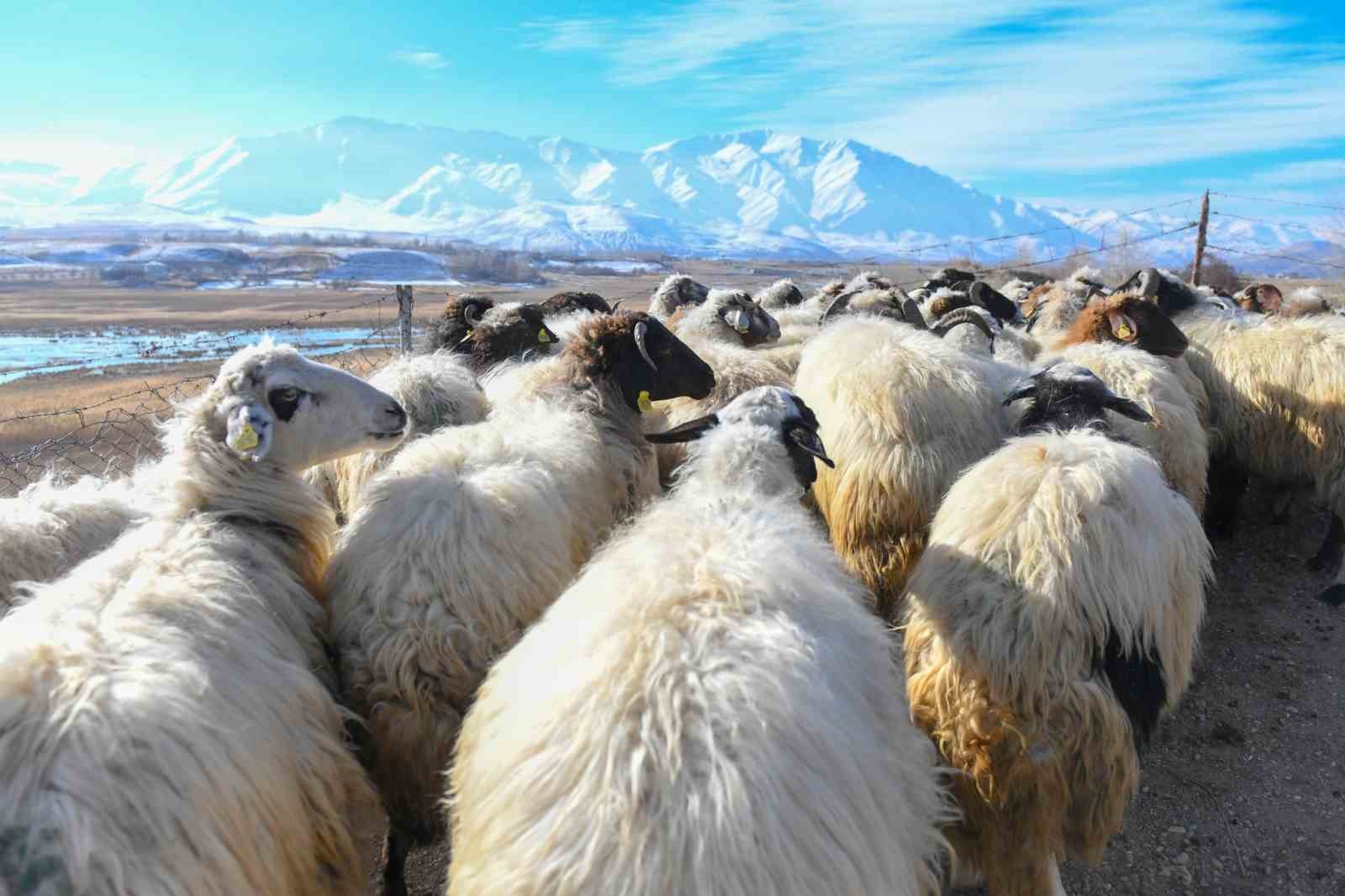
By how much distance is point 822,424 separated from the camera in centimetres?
468

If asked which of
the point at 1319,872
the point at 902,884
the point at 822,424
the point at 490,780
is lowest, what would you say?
the point at 1319,872

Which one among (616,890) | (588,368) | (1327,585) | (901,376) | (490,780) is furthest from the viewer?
(1327,585)

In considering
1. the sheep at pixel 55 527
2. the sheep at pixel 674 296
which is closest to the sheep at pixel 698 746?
the sheep at pixel 55 527

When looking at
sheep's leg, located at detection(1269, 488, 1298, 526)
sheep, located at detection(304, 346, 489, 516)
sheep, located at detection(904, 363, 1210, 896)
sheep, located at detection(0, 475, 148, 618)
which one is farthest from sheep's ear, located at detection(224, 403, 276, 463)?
sheep's leg, located at detection(1269, 488, 1298, 526)

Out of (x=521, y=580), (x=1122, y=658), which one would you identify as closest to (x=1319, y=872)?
(x=1122, y=658)

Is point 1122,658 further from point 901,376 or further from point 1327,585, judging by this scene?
point 1327,585

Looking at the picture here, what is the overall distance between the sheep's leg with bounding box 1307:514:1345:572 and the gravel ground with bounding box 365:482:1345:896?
10.8 inches

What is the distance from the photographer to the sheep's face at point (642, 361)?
5.04m

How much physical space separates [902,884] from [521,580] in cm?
177

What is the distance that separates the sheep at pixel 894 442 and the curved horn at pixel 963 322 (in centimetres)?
214

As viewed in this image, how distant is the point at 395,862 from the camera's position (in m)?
3.30

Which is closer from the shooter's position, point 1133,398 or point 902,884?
point 902,884

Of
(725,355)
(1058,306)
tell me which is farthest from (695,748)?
(1058,306)

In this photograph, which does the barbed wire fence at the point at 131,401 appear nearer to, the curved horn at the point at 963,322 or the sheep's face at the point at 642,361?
the sheep's face at the point at 642,361
